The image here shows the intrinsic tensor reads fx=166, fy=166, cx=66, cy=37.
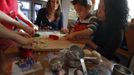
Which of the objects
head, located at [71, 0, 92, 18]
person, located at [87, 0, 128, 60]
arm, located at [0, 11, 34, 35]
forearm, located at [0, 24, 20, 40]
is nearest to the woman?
person, located at [87, 0, 128, 60]

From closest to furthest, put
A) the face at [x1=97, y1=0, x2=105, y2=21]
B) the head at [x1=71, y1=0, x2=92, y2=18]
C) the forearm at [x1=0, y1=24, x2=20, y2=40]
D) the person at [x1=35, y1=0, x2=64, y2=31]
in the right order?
the forearm at [x1=0, y1=24, x2=20, y2=40]
the face at [x1=97, y1=0, x2=105, y2=21]
the head at [x1=71, y1=0, x2=92, y2=18]
the person at [x1=35, y1=0, x2=64, y2=31]

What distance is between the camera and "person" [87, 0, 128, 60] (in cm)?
121

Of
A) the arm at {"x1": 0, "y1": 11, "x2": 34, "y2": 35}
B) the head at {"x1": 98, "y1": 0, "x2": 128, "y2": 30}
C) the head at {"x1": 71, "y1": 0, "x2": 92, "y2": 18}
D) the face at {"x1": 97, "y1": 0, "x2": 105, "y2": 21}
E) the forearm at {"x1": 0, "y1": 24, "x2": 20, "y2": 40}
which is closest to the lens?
the forearm at {"x1": 0, "y1": 24, "x2": 20, "y2": 40}

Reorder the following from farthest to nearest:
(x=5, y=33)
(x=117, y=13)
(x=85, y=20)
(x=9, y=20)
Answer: (x=85, y=20), (x=117, y=13), (x=9, y=20), (x=5, y=33)

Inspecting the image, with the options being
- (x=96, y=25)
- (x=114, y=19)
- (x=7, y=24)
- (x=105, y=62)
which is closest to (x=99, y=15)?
(x=96, y=25)

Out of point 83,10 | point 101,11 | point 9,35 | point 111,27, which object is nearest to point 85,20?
point 83,10

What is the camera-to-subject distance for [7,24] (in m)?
1.10

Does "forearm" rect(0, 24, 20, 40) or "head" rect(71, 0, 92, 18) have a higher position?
"head" rect(71, 0, 92, 18)

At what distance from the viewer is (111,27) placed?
1239 mm

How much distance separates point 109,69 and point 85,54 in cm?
14

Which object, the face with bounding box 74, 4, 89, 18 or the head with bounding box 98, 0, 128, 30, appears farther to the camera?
the face with bounding box 74, 4, 89, 18

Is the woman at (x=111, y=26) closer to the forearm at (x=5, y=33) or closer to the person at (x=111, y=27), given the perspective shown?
the person at (x=111, y=27)

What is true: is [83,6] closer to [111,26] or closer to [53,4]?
[111,26]

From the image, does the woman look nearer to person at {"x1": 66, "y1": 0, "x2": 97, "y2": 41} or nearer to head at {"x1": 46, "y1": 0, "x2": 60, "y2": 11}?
person at {"x1": 66, "y1": 0, "x2": 97, "y2": 41}
